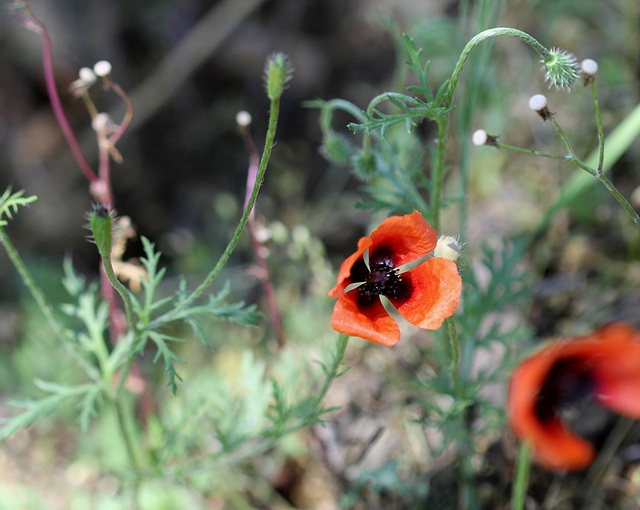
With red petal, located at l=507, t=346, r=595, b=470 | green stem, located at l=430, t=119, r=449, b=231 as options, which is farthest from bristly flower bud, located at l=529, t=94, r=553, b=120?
red petal, located at l=507, t=346, r=595, b=470

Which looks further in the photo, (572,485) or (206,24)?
(206,24)

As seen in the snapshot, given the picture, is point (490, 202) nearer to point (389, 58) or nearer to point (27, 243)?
point (389, 58)

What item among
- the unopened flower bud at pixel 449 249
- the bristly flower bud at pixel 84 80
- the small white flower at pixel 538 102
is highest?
the small white flower at pixel 538 102

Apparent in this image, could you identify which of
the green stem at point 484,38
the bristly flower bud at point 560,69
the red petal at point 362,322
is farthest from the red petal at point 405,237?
the bristly flower bud at point 560,69

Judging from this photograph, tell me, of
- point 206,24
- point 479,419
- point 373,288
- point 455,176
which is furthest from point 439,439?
point 206,24

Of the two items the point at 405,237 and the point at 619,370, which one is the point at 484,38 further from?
the point at 619,370

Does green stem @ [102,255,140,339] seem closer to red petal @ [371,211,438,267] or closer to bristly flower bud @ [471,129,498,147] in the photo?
red petal @ [371,211,438,267]

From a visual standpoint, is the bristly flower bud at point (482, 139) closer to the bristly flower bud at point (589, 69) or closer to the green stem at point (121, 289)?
the bristly flower bud at point (589, 69)
